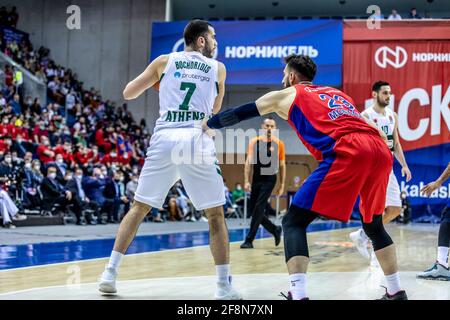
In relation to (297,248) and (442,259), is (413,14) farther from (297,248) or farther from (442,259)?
(297,248)

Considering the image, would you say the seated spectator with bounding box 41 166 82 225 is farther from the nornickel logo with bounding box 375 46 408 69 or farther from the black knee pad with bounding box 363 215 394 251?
the nornickel logo with bounding box 375 46 408 69

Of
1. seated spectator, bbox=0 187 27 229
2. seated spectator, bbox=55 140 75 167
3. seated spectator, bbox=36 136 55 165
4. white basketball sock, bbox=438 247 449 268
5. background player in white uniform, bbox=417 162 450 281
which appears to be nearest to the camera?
background player in white uniform, bbox=417 162 450 281

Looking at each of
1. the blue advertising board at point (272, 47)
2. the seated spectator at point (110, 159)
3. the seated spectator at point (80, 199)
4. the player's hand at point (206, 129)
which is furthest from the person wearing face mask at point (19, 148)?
the player's hand at point (206, 129)

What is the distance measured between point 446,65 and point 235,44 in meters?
7.24

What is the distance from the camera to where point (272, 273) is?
5457 mm

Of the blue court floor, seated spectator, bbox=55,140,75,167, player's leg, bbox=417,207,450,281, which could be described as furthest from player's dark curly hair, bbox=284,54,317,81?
seated spectator, bbox=55,140,75,167

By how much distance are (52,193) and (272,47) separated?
33.9 ft

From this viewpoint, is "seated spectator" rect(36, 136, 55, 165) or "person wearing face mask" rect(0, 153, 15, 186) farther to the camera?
"seated spectator" rect(36, 136, 55, 165)

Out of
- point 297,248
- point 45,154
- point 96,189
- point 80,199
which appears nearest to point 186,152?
point 297,248

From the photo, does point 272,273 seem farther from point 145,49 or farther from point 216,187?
point 145,49

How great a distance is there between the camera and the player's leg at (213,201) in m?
3.97

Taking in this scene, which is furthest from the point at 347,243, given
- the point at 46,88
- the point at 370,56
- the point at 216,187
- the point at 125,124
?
the point at 46,88

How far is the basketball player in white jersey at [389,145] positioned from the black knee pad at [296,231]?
2.93 metres

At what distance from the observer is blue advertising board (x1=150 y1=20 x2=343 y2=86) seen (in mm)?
19734
